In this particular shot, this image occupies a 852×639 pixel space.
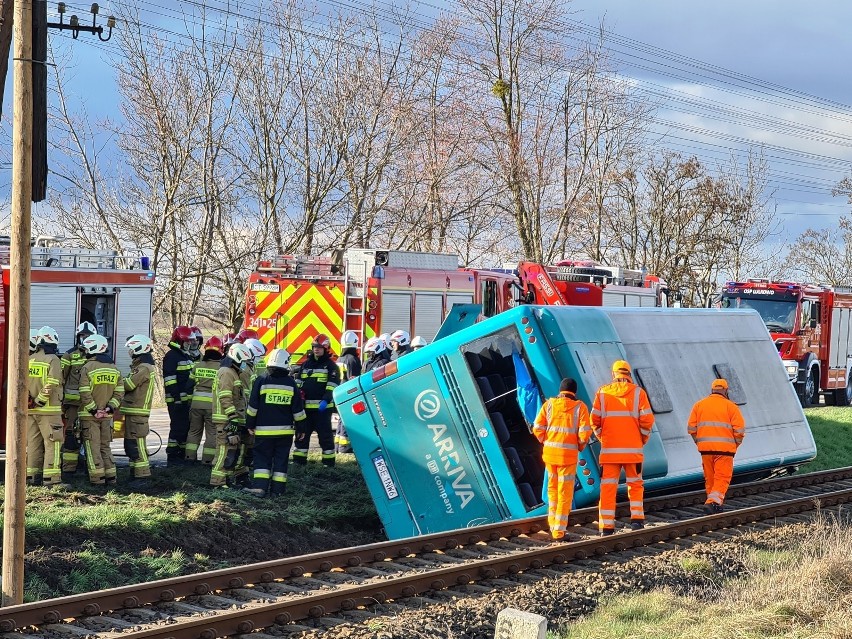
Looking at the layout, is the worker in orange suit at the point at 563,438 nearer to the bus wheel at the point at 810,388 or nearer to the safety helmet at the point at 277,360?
the safety helmet at the point at 277,360

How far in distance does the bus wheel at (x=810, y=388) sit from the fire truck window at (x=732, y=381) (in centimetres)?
1624

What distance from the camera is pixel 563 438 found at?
1027 cm

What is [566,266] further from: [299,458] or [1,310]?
[1,310]

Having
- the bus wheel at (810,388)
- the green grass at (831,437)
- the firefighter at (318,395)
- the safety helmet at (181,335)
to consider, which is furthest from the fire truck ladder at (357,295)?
the bus wheel at (810,388)

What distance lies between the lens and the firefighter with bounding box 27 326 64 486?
476 inches

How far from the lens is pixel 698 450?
12352 mm

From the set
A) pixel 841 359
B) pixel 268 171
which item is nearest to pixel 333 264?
pixel 268 171

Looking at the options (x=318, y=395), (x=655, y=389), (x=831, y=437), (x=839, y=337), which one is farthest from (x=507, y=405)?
(x=839, y=337)

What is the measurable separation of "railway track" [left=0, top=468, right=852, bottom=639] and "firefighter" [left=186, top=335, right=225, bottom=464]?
499cm

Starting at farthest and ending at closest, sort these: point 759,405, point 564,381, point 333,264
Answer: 1. point 333,264
2. point 759,405
3. point 564,381

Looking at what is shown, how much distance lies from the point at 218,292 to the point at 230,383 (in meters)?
13.3

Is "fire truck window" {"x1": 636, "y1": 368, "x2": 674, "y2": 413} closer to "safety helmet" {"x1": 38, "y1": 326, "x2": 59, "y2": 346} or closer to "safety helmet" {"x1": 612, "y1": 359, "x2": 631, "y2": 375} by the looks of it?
"safety helmet" {"x1": 612, "y1": 359, "x2": 631, "y2": 375}

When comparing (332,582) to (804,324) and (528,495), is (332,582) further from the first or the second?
(804,324)

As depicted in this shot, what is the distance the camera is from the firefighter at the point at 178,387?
14.3 m
